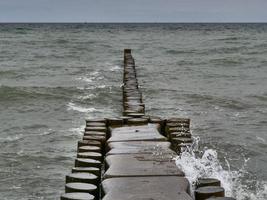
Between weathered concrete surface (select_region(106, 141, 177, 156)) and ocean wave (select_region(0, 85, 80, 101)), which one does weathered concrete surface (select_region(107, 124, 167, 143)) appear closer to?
weathered concrete surface (select_region(106, 141, 177, 156))

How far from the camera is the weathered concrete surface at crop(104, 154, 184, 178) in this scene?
542 centimetres

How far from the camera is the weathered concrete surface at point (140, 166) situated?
213 inches

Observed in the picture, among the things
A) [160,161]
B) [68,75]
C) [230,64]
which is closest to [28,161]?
[160,161]

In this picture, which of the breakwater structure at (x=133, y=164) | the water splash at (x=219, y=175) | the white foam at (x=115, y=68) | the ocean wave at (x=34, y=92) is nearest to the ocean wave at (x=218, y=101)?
the ocean wave at (x=34, y=92)

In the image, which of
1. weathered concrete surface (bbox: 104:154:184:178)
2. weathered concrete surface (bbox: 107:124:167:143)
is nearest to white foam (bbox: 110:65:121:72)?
weathered concrete surface (bbox: 107:124:167:143)

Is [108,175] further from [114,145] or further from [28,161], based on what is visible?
[28,161]

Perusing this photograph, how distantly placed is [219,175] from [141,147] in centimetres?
98

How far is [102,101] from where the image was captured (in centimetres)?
1402

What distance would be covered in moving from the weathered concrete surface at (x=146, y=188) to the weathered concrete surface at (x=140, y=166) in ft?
0.49

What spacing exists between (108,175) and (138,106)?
174 inches

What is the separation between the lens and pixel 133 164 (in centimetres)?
580

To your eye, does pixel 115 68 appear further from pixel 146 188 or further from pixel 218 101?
pixel 146 188

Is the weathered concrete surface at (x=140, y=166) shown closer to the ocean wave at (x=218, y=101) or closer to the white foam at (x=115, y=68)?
the ocean wave at (x=218, y=101)

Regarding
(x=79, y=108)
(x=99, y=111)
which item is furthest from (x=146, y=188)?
(x=79, y=108)
